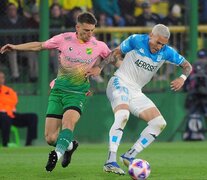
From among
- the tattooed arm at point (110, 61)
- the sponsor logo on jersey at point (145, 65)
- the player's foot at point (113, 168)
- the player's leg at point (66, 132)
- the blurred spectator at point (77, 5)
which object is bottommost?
the player's foot at point (113, 168)

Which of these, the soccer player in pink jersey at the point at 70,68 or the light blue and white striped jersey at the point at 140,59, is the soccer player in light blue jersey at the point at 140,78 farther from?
the soccer player in pink jersey at the point at 70,68

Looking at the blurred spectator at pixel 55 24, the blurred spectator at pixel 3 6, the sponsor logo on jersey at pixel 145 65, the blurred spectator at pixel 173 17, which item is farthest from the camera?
the blurred spectator at pixel 173 17

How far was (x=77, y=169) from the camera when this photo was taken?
499 inches

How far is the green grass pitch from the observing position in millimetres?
11578

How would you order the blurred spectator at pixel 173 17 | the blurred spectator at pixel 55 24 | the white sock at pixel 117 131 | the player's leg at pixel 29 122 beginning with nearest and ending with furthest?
the white sock at pixel 117 131 < the player's leg at pixel 29 122 < the blurred spectator at pixel 55 24 < the blurred spectator at pixel 173 17

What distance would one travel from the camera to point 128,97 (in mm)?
12141

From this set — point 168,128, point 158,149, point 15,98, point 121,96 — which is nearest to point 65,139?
point 121,96

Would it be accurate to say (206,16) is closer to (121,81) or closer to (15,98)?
(15,98)

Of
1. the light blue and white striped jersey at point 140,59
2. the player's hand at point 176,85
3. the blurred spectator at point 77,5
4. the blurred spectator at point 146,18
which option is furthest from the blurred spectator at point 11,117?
the player's hand at point 176,85

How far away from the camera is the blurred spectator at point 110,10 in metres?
19.9

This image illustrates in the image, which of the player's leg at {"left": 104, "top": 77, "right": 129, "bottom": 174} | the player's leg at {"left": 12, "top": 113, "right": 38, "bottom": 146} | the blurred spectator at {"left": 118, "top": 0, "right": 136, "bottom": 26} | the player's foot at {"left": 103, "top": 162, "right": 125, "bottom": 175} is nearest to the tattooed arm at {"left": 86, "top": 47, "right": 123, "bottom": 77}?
the player's leg at {"left": 104, "top": 77, "right": 129, "bottom": 174}

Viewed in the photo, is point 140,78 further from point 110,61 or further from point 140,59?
point 110,61

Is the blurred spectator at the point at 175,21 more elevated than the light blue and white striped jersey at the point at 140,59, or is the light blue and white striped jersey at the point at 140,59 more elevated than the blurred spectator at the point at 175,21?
the light blue and white striped jersey at the point at 140,59

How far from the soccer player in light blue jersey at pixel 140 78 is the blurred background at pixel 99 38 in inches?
280
